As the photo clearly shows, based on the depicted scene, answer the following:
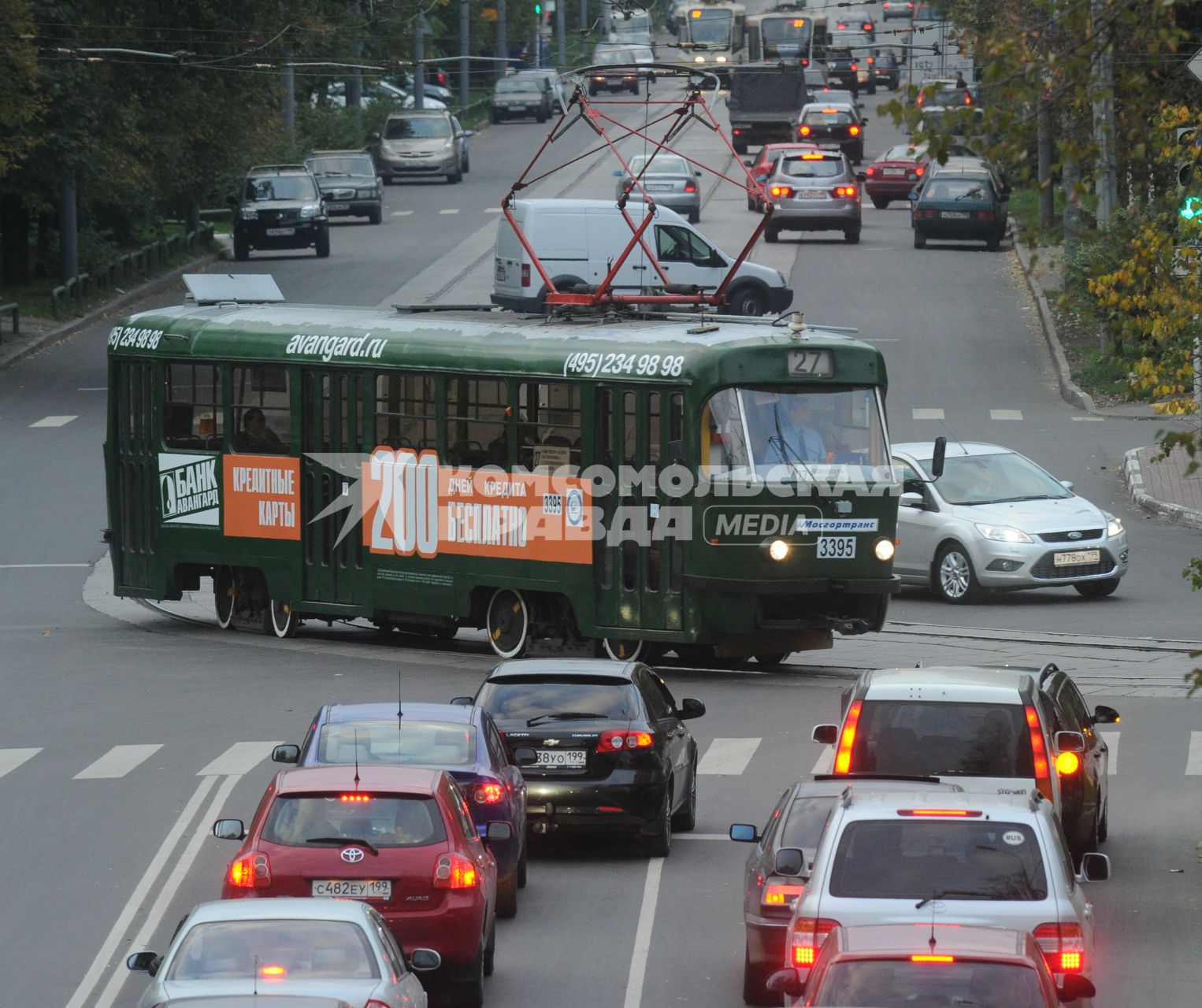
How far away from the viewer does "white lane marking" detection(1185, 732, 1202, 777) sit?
17828 mm

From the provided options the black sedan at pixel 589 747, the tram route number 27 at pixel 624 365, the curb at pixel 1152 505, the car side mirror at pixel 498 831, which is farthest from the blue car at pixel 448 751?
the curb at pixel 1152 505

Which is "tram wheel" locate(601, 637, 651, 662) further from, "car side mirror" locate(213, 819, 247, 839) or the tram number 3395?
"car side mirror" locate(213, 819, 247, 839)

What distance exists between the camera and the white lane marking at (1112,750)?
18.1 meters

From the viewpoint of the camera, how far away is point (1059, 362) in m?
41.5

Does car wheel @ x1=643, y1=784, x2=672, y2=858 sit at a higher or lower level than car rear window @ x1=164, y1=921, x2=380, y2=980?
lower

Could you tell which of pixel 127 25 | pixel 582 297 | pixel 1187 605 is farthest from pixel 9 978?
pixel 127 25

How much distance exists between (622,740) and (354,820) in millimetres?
3852

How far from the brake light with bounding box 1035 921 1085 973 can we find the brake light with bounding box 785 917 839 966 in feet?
2.67

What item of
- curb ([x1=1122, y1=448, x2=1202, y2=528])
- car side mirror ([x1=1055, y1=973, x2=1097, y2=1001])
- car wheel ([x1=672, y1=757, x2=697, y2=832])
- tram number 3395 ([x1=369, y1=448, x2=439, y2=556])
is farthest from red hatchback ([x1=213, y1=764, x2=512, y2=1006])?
curb ([x1=1122, y1=448, x2=1202, y2=528])

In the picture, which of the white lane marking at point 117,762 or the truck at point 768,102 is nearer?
the white lane marking at point 117,762

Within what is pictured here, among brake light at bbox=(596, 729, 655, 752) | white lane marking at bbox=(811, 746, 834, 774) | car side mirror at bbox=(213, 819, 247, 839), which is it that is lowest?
white lane marking at bbox=(811, 746, 834, 774)

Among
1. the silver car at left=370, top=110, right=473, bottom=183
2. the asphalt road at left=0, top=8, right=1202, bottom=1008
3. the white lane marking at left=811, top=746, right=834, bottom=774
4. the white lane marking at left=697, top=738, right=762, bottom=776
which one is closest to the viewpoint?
the asphalt road at left=0, top=8, right=1202, bottom=1008

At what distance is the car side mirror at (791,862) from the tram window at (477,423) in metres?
12.3

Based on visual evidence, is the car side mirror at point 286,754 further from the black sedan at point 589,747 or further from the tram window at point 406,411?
the tram window at point 406,411
